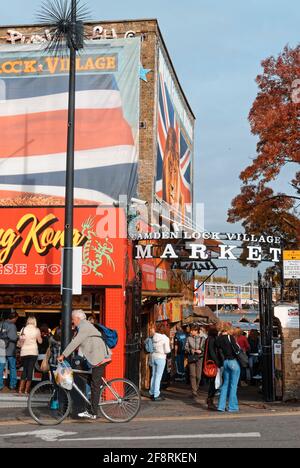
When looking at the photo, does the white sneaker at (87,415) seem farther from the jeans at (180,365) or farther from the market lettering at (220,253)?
the jeans at (180,365)

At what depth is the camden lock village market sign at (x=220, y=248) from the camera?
15383 millimetres

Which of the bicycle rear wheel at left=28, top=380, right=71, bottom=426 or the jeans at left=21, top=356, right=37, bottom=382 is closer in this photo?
the bicycle rear wheel at left=28, top=380, right=71, bottom=426

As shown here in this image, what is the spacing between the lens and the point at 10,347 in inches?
605

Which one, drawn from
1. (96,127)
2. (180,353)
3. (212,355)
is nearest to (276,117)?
(96,127)

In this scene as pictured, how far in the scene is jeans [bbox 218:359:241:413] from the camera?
12.0 metres

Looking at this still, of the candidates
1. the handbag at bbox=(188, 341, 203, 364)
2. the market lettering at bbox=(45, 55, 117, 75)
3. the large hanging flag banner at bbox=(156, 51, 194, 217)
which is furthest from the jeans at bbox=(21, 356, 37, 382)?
the market lettering at bbox=(45, 55, 117, 75)

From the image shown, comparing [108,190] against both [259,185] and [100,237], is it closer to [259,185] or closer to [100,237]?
[100,237]

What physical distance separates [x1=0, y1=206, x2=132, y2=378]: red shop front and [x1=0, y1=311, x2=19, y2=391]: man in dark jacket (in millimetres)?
888

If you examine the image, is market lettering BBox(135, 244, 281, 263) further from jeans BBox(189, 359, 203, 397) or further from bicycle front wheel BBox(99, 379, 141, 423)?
bicycle front wheel BBox(99, 379, 141, 423)

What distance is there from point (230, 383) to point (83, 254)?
5.04 m

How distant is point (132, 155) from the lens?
63.7ft

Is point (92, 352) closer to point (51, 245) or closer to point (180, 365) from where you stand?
point (51, 245)

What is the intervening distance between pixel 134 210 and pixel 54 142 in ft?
13.2

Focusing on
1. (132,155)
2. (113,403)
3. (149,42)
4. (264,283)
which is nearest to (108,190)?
(132,155)
